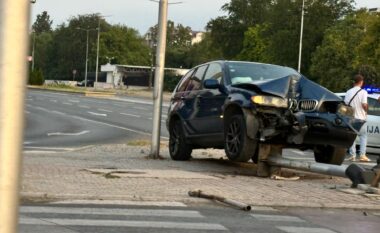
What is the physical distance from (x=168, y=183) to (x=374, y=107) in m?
8.88

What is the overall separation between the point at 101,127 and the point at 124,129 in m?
1.30

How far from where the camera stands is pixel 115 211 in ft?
24.8

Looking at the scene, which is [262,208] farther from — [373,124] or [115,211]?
[373,124]

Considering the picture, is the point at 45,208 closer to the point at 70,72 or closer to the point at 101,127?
the point at 101,127

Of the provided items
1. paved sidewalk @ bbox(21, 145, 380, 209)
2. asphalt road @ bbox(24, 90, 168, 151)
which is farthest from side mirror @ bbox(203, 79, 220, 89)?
asphalt road @ bbox(24, 90, 168, 151)

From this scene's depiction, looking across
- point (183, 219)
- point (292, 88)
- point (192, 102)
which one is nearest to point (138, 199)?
point (183, 219)

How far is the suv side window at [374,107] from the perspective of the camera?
1692 cm

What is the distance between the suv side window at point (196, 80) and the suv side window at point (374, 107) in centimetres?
587

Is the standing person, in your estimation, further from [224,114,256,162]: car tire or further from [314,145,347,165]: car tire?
[224,114,256,162]: car tire

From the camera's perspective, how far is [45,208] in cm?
766

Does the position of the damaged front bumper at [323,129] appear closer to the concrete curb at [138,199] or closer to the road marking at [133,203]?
the concrete curb at [138,199]

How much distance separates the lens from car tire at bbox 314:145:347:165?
435 inches

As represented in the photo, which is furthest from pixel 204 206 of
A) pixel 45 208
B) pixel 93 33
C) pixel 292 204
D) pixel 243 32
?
pixel 93 33

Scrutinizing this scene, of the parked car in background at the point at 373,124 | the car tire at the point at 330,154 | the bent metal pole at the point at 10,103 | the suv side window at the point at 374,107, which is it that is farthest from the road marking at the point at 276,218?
the suv side window at the point at 374,107
